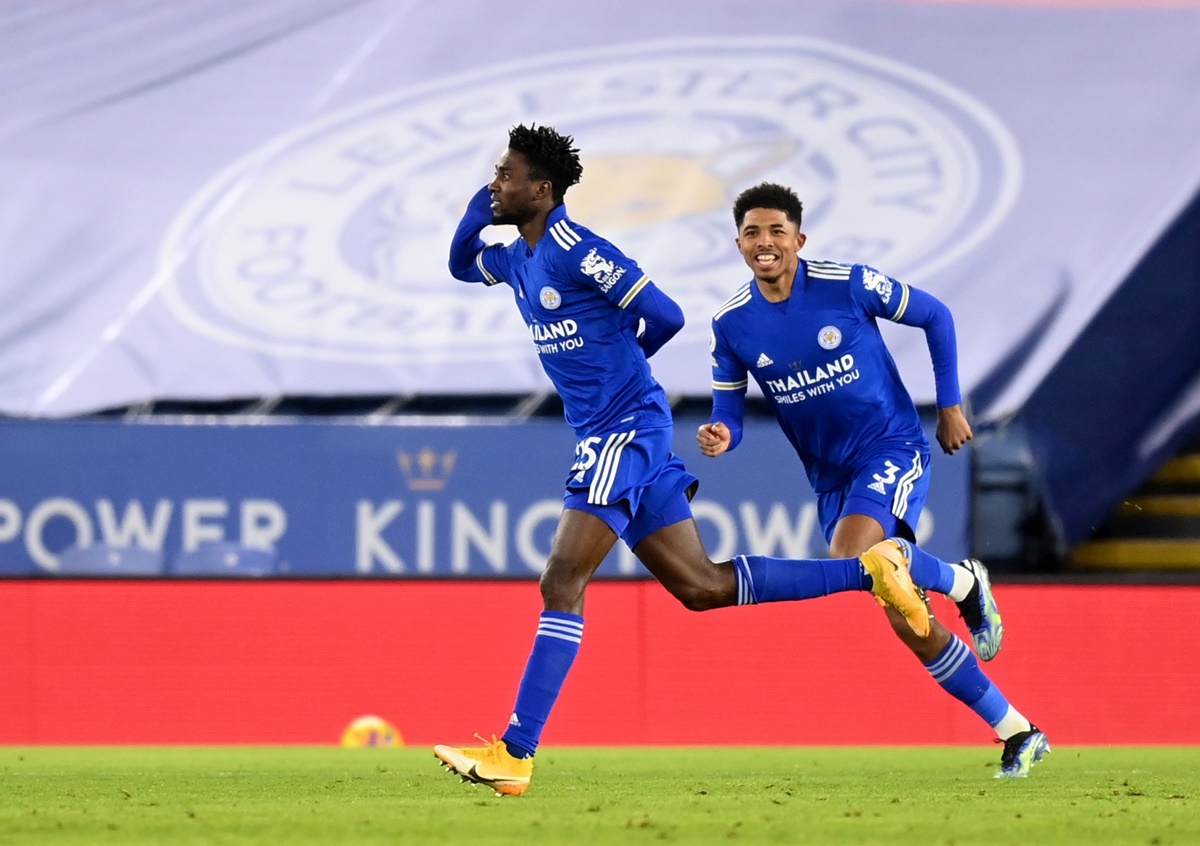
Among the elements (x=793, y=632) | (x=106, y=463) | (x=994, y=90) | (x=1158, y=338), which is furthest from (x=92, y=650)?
(x=994, y=90)

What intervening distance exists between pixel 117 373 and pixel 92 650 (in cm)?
222

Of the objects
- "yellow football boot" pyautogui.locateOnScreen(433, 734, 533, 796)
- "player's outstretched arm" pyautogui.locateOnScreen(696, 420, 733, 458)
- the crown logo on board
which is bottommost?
"yellow football boot" pyautogui.locateOnScreen(433, 734, 533, 796)

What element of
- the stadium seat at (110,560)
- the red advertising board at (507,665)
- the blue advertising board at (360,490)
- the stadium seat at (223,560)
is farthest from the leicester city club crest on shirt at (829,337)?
the stadium seat at (110,560)

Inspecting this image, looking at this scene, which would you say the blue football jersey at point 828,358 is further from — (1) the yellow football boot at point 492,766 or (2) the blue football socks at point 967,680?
(1) the yellow football boot at point 492,766

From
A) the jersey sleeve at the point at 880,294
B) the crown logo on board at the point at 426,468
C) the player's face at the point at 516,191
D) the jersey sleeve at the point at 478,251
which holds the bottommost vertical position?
the crown logo on board at the point at 426,468

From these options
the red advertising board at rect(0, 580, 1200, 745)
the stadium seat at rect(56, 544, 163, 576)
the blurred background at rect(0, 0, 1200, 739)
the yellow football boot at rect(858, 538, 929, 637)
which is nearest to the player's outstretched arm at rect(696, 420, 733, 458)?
the yellow football boot at rect(858, 538, 929, 637)

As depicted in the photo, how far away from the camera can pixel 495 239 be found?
39.5 feet

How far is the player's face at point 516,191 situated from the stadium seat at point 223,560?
17.3 feet

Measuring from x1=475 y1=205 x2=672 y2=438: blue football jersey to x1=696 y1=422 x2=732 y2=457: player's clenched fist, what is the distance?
0.29 metres

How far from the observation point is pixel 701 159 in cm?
1302

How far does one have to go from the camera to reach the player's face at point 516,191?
5.59m

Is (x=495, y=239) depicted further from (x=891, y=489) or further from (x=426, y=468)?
(x=891, y=489)

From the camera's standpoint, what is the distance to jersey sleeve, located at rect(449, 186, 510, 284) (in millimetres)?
5898

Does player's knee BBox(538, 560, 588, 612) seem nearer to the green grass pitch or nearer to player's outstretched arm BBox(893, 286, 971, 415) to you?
the green grass pitch
